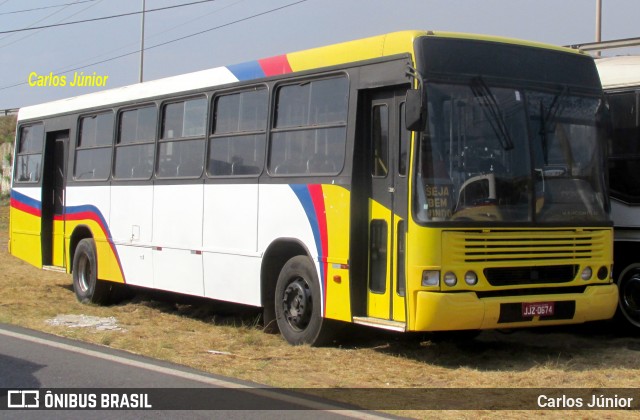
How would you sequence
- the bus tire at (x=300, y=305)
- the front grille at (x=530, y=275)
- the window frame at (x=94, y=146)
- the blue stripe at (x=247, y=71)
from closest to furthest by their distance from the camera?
1. the front grille at (x=530, y=275)
2. the bus tire at (x=300, y=305)
3. the blue stripe at (x=247, y=71)
4. the window frame at (x=94, y=146)

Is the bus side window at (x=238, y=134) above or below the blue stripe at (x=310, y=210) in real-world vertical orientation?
above

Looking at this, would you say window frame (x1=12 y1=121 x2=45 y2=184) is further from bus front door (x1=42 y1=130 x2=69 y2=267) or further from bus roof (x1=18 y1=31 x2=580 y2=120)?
bus roof (x1=18 y1=31 x2=580 y2=120)

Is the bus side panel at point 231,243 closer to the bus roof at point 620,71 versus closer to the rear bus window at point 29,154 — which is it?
the bus roof at point 620,71

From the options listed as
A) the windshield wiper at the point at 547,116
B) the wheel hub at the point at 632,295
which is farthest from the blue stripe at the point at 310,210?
the wheel hub at the point at 632,295

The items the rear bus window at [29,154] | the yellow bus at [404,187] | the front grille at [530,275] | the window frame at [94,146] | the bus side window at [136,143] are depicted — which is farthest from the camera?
the rear bus window at [29,154]

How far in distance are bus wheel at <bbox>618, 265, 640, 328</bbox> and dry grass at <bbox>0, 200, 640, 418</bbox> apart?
27 cm

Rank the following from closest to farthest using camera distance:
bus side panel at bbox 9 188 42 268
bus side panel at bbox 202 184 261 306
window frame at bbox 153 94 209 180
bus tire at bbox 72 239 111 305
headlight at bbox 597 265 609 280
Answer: headlight at bbox 597 265 609 280
bus side panel at bbox 202 184 261 306
window frame at bbox 153 94 209 180
bus tire at bbox 72 239 111 305
bus side panel at bbox 9 188 42 268

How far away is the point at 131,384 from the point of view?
27.2 feet

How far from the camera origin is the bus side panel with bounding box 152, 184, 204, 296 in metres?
12.6

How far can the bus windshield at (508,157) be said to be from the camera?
9023 millimetres

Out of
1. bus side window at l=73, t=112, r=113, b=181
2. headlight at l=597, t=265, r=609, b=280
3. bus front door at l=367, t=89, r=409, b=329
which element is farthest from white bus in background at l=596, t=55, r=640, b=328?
bus side window at l=73, t=112, r=113, b=181

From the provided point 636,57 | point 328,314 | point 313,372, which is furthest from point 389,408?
point 636,57

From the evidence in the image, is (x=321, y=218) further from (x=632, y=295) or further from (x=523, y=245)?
(x=632, y=295)

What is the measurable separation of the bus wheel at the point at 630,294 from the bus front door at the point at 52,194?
991 centimetres
